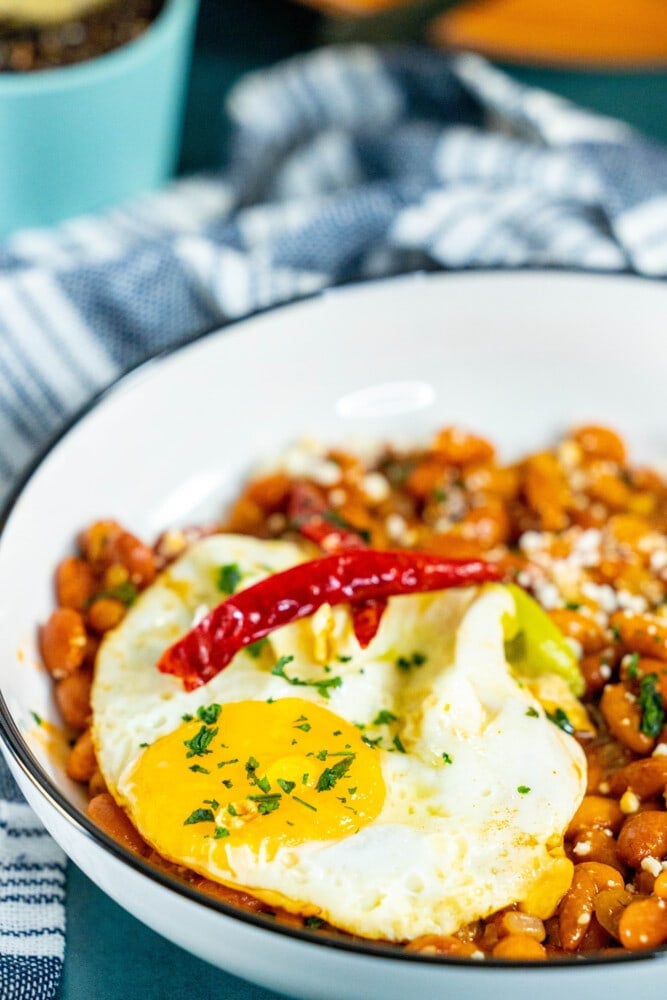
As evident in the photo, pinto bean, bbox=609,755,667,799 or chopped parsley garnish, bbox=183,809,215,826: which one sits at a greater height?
chopped parsley garnish, bbox=183,809,215,826

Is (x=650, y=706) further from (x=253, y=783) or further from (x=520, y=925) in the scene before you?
(x=253, y=783)

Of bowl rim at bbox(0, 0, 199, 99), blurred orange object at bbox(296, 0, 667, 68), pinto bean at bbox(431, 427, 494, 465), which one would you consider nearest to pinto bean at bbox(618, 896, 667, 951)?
pinto bean at bbox(431, 427, 494, 465)

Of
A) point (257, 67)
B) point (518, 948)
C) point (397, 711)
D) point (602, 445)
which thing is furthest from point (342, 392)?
point (257, 67)

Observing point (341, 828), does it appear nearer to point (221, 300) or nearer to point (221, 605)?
point (221, 605)

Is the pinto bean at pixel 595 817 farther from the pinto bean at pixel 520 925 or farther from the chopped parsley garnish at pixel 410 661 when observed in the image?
the chopped parsley garnish at pixel 410 661

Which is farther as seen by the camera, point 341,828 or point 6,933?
point 6,933

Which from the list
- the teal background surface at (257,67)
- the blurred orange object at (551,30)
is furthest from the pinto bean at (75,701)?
the blurred orange object at (551,30)

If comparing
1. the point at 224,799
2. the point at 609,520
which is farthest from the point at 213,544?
the point at 609,520

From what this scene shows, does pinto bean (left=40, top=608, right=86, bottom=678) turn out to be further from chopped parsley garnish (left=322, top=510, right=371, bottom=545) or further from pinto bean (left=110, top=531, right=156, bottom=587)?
chopped parsley garnish (left=322, top=510, right=371, bottom=545)
